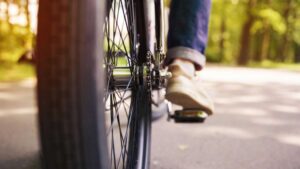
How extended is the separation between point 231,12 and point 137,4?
1293 centimetres

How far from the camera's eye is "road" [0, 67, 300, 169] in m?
1.74

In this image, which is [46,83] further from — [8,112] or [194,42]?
[8,112]

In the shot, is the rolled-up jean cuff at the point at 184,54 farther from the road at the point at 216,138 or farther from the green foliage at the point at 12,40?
the green foliage at the point at 12,40

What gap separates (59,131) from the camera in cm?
70

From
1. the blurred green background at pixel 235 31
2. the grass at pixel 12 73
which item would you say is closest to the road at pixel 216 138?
the blurred green background at pixel 235 31

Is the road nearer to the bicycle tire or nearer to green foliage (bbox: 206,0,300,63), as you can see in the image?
the bicycle tire

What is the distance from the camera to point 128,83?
4.48 ft

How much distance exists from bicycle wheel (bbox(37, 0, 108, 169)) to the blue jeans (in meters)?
0.75

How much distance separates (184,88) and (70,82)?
2.49 feet

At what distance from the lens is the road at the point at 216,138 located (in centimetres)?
174

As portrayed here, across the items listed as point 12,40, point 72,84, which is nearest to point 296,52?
point 12,40

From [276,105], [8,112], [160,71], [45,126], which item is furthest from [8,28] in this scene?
[45,126]

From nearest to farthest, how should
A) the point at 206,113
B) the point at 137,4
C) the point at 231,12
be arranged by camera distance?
1. the point at 137,4
2. the point at 206,113
3. the point at 231,12

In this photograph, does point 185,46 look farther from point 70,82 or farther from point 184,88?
point 70,82
